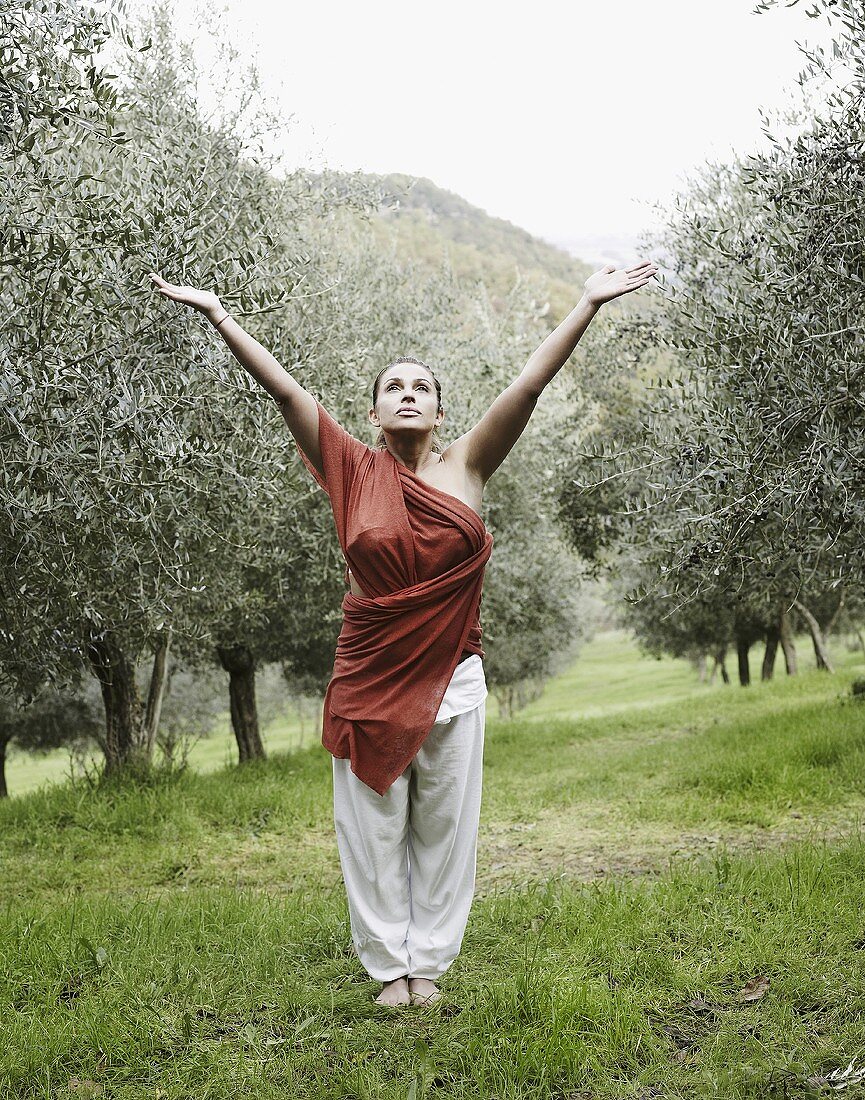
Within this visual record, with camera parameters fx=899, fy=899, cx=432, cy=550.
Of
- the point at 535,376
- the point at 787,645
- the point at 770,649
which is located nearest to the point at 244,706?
the point at 535,376

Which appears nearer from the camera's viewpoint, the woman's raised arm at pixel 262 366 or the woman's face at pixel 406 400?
the woman's raised arm at pixel 262 366

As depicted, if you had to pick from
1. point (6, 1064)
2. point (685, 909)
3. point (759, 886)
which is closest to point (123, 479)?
point (6, 1064)

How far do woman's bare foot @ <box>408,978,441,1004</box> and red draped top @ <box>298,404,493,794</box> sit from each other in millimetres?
1014

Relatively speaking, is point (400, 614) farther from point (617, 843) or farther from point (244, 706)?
point (244, 706)

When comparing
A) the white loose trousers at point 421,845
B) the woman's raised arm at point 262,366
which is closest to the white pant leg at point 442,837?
the white loose trousers at point 421,845

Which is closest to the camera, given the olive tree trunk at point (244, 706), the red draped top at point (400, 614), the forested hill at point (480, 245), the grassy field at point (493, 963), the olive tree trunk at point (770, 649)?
the grassy field at point (493, 963)

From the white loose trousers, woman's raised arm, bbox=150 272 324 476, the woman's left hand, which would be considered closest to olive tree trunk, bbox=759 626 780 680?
the woman's left hand

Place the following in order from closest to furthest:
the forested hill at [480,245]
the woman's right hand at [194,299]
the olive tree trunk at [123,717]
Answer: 1. the woman's right hand at [194,299]
2. the olive tree trunk at [123,717]
3. the forested hill at [480,245]

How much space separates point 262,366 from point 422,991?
3.07 metres

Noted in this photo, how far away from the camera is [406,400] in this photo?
4.36 meters

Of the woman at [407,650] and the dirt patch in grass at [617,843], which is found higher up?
the woman at [407,650]

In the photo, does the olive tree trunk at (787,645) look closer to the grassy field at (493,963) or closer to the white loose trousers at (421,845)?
the grassy field at (493,963)

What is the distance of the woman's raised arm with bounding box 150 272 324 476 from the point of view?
13.6 feet

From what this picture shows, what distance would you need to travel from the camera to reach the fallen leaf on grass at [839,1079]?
3383 mm
